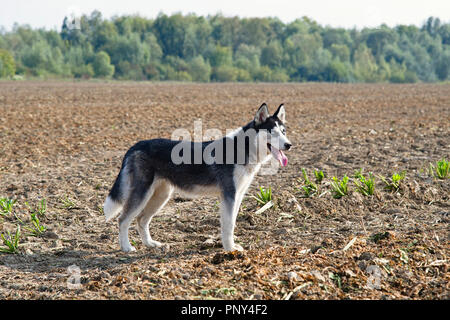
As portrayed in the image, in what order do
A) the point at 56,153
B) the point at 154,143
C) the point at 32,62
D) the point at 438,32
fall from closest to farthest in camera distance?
the point at 154,143 < the point at 56,153 < the point at 32,62 < the point at 438,32

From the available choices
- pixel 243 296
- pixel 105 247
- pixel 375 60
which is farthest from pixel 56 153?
pixel 375 60

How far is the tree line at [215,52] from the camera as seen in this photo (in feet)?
264

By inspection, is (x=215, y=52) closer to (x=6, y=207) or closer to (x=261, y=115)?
(x=6, y=207)

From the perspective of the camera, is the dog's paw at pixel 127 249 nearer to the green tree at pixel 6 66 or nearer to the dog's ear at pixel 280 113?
the dog's ear at pixel 280 113

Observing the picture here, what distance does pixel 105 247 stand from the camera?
6355 millimetres

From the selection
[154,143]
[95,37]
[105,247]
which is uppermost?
[95,37]

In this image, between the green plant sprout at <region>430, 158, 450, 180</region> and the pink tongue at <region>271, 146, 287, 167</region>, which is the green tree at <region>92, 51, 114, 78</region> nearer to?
the green plant sprout at <region>430, 158, 450, 180</region>

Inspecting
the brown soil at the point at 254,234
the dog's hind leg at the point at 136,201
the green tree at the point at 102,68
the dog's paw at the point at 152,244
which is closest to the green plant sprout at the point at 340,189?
the brown soil at the point at 254,234

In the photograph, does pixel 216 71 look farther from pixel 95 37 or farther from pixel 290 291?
pixel 290 291

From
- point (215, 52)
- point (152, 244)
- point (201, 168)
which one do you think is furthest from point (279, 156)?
point (215, 52)

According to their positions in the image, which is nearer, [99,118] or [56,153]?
[56,153]

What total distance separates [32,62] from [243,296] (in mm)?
84331

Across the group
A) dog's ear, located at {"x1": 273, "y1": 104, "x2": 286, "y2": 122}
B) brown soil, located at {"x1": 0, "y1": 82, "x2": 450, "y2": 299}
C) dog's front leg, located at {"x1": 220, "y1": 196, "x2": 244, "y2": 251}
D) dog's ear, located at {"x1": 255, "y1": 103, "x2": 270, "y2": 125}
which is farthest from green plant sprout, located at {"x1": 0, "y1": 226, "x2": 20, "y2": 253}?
dog's ear, located at {"x1": 273, "y1": 104, "x2": 286, "y2": 122}

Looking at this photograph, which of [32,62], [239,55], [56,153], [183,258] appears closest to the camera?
[183,258]
